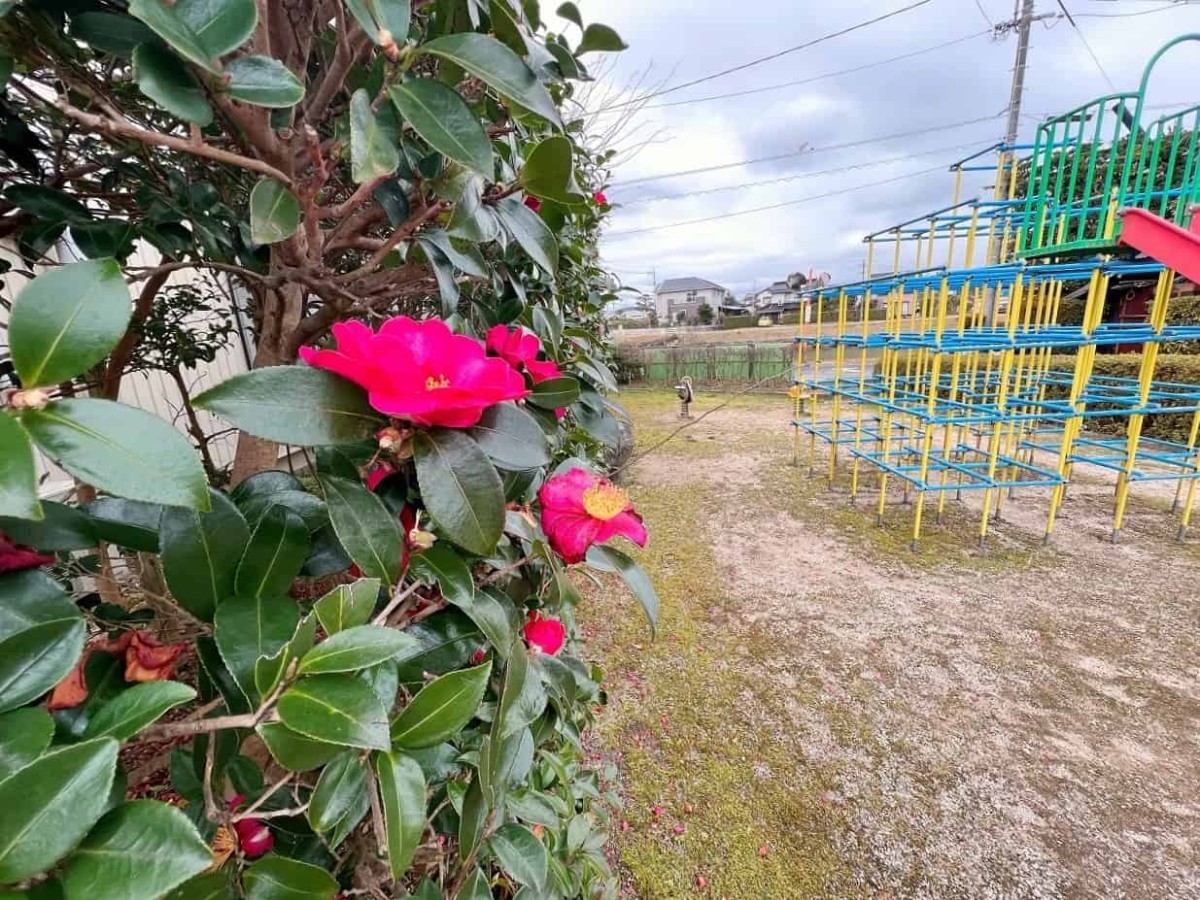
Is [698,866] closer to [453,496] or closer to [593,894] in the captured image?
[593,894]

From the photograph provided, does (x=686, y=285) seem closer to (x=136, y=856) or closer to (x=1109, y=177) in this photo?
(x=1109, y=177)

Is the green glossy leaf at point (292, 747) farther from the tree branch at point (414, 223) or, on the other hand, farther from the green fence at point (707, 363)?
the green fence at point (707, 363)

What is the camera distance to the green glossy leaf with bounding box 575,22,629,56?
0.72m

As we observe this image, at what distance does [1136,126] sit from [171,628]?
17.0 ft

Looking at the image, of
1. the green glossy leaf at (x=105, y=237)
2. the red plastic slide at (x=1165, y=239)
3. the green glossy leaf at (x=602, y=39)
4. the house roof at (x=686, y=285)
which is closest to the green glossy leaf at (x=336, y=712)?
the green glossy leaf at (x=105, y=237)

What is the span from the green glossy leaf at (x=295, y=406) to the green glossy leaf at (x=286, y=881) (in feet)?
1.07

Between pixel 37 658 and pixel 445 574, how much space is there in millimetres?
250

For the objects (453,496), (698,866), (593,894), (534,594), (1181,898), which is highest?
(453,496)

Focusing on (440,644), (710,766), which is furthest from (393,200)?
(710,766)

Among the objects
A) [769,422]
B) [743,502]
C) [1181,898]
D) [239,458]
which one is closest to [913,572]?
[743,502]

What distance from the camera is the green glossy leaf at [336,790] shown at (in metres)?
0.42

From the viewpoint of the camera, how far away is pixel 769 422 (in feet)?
27.9

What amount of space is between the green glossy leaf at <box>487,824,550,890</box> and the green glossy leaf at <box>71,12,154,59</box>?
0.88 metres

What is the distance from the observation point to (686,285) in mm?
38812
